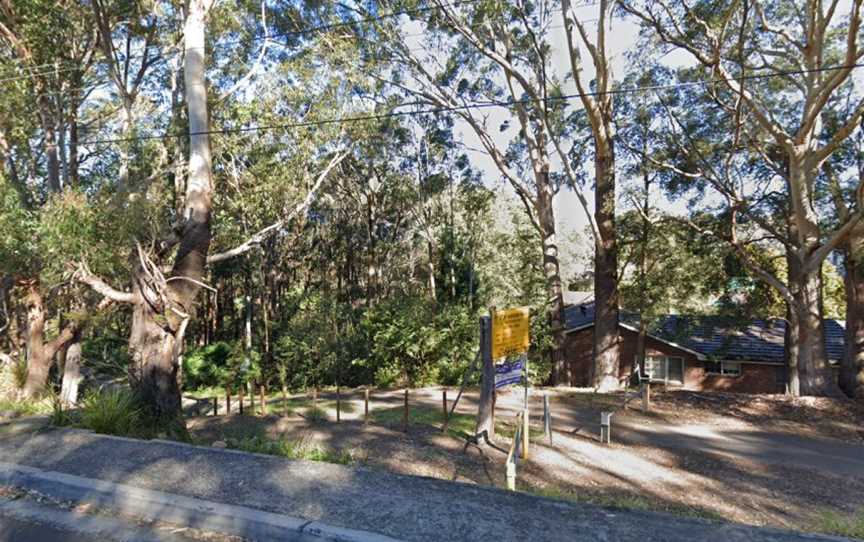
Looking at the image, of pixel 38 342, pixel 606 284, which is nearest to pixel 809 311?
pixel 606 284

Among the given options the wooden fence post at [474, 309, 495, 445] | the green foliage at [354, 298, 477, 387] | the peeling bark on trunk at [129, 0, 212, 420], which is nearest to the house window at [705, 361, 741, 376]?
the green foliage at [354, 298, 477, 387]

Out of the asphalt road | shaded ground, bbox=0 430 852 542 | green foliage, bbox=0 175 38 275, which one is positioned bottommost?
the asphalt road

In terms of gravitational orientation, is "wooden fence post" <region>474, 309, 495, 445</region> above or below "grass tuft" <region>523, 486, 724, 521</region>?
above

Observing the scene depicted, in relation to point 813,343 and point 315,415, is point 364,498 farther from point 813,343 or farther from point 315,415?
point 813,343

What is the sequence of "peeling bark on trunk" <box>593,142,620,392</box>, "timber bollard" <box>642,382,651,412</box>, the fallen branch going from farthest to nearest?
1. "peeling bark on trunk" <box>593,142,620,392</box>
2. "timber bollard" <box>642,382,651,412</box>
3. the fallen branch

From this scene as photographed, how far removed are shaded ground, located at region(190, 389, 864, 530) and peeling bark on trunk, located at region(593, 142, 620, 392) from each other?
3.48 m

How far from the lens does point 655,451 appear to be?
355 inches

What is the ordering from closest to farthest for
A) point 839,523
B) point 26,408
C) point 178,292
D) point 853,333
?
point 839,523
point 178,292
point 26,408
point 853,333

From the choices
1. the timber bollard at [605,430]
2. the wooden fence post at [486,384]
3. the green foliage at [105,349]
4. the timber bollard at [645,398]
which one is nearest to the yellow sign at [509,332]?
the wooden fence post at [486,384]

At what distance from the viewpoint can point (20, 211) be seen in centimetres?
1002

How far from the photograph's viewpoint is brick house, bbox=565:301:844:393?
88.8 feet

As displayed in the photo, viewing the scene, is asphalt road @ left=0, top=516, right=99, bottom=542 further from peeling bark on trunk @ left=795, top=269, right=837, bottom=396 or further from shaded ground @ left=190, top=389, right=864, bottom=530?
peeling bark on trunk @ left=795, top=269, right=837, bottom=396

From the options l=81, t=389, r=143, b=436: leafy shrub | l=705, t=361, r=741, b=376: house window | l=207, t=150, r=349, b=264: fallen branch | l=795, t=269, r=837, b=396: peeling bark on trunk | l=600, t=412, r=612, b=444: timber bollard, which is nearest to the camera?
l=81, t=389, r=143, b=436: leafy shrub

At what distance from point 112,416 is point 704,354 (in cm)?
2740
